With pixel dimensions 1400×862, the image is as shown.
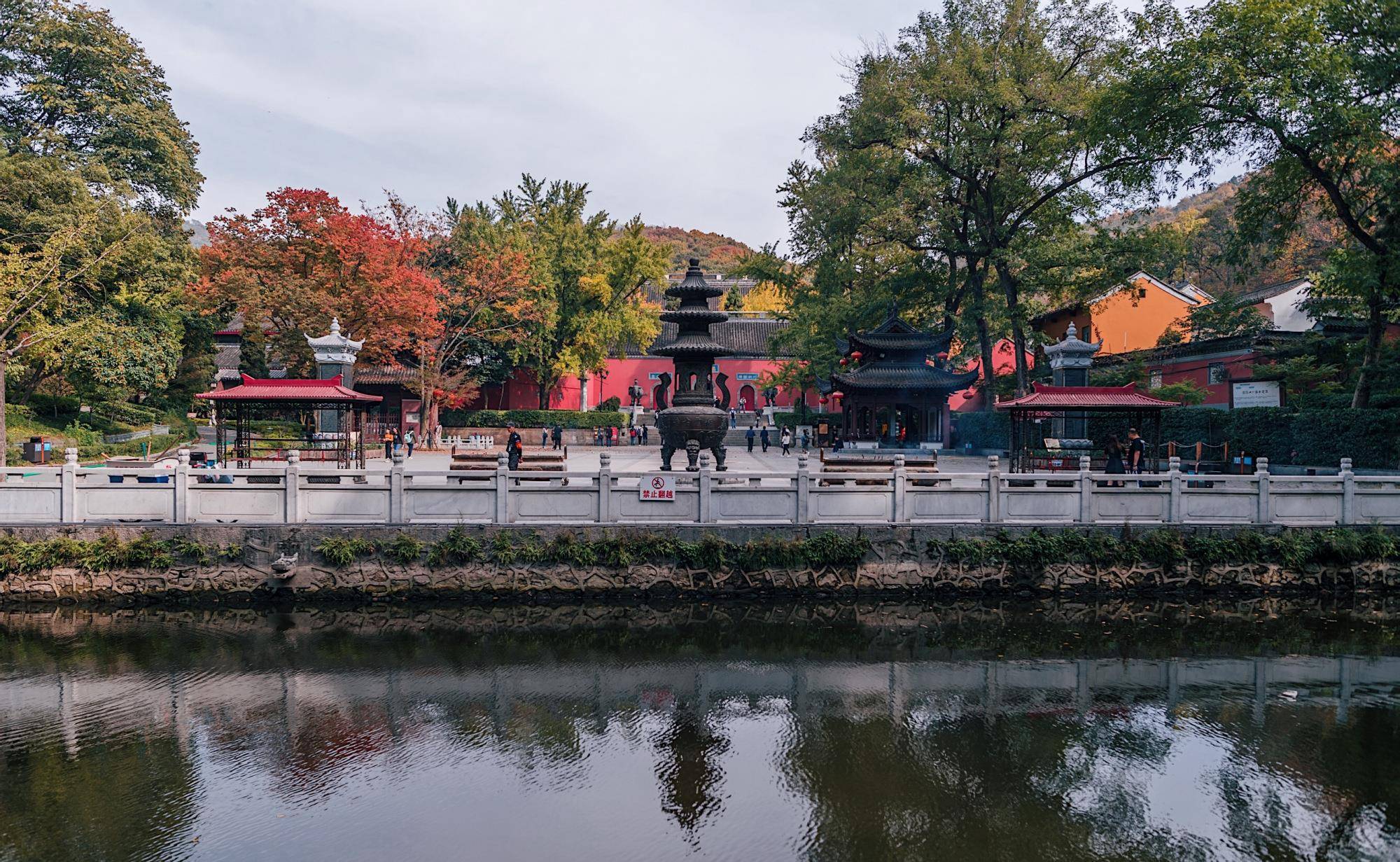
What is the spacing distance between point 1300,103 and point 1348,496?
8.42 metres

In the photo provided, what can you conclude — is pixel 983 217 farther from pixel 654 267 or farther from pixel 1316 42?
pixel 654 267

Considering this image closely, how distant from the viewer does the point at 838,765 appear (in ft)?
22.9

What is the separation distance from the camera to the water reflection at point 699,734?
229 inches

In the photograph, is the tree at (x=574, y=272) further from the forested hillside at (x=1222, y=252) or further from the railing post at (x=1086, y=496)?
the railing post at (x=1086, y=496)

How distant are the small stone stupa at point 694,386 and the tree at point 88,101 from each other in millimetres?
24257

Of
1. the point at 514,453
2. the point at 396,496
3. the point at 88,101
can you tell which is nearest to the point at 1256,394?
the point at 514,453

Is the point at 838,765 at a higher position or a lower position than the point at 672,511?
lower

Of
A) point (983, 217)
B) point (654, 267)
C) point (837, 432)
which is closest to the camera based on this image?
point (983, 217)

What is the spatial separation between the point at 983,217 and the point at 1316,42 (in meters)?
12.1

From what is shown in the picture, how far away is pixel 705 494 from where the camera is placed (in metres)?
12.1

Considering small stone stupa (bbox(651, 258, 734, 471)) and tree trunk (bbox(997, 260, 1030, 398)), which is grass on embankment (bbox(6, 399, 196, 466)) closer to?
small stone stupa (bbox(651, 258, 734, 471))

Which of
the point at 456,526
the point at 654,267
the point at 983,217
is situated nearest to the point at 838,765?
the point at 456,526

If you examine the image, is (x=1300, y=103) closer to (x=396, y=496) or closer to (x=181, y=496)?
(x=396, y=496)

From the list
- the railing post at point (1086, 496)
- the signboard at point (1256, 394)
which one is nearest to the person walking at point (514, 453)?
the railing post at point (1086, 496)
